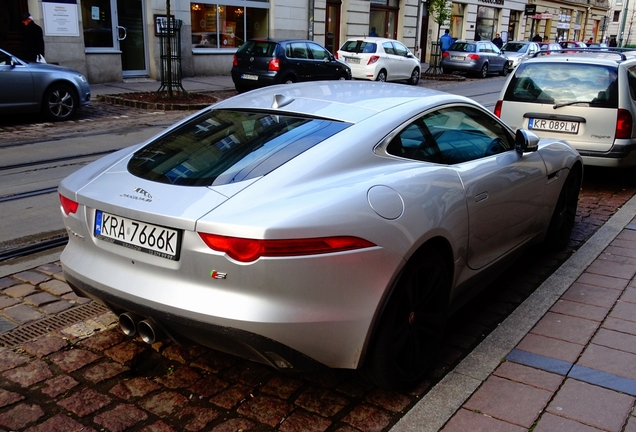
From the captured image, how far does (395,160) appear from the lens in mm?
3379

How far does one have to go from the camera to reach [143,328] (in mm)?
3018

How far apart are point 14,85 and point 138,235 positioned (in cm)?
995

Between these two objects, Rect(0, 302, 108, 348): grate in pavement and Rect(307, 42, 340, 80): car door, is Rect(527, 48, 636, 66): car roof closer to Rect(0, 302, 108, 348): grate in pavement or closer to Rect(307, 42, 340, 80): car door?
Rect(0, 302, 108, 348): grate in pavement

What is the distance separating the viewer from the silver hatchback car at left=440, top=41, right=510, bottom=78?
28.2m

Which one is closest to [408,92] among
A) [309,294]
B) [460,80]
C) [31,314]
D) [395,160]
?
[395,160]

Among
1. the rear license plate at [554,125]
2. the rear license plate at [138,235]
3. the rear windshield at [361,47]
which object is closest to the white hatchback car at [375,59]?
the rear windshield at [361,47]

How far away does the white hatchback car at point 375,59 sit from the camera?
21.2 m

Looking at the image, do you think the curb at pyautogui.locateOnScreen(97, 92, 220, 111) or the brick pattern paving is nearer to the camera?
the brick pattern paving

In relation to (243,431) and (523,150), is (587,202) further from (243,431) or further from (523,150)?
(243,431)

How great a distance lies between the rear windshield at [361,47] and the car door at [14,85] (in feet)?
40.0

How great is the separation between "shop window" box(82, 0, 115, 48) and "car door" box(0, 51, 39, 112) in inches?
286

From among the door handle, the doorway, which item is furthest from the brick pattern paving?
the doorway

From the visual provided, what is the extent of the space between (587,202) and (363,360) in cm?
539

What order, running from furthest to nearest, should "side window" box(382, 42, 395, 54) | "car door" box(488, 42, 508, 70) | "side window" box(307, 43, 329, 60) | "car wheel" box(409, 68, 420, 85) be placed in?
"car door" box(488, 42, 508, 70), "car wheel" box(409, 68, 420, 85), "side window" box(382, 42, 395, 54), "side window" box(307, 43, 329, 60)
